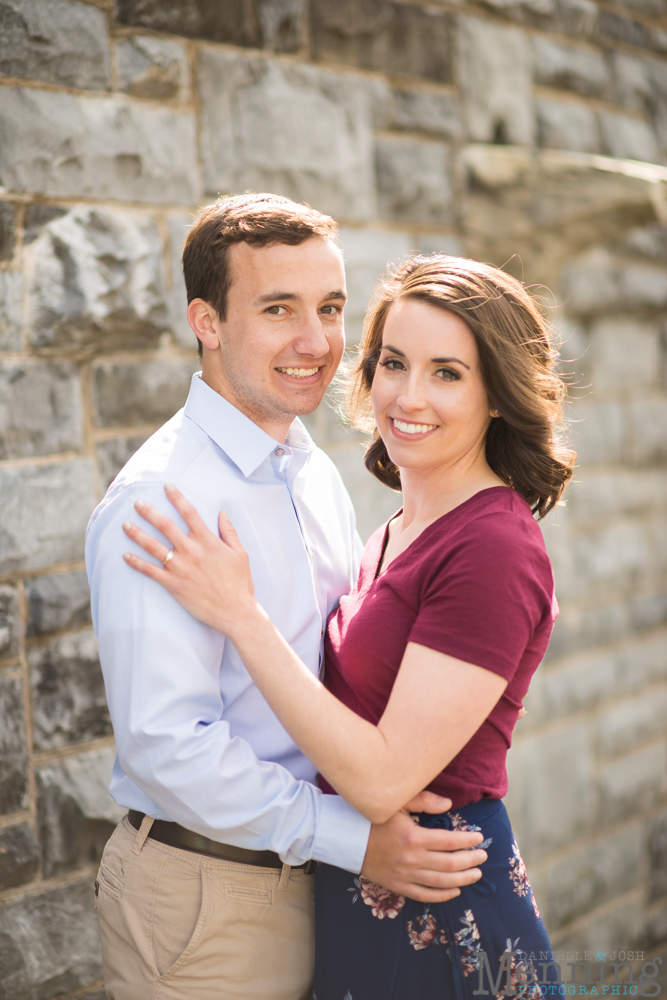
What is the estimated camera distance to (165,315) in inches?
88.1

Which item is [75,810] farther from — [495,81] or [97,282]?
[495,81]

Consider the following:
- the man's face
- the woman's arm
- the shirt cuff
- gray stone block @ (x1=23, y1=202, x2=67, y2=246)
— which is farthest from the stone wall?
the shirt cuff

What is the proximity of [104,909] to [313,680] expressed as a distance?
0.71m

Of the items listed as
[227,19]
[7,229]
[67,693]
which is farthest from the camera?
[227,19]

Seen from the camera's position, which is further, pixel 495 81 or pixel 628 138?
pixel 628 138


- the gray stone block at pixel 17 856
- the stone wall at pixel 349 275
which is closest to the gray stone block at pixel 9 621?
the stone wall at pixel 349 275

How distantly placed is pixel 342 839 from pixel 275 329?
98 centimetres

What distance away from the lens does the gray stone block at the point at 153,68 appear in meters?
2.15

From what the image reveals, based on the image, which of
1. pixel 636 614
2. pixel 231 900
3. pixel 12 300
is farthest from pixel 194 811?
pixel 636 614

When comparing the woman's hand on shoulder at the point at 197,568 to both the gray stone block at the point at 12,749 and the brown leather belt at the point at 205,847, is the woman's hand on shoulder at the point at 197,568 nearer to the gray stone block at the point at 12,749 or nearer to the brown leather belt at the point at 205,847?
the brown leather belt at the point at 205,847

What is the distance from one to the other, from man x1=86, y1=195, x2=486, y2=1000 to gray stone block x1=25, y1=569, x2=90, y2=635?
1.47ft

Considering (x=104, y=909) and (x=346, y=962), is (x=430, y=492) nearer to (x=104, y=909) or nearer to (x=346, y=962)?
(x=346, y=962)

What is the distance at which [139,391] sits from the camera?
2.21 meters

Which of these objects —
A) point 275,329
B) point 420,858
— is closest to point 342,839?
point 420,858
